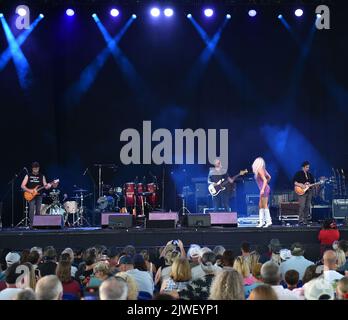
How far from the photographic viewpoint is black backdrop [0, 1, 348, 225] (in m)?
18.7

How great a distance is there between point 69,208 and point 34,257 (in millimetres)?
8716

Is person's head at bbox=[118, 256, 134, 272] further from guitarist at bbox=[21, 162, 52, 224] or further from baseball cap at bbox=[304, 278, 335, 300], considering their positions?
guitarist at bbox=[21, 162, 52, 224]

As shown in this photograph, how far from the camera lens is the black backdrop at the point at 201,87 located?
1872cm

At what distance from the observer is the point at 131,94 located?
19.0 metres

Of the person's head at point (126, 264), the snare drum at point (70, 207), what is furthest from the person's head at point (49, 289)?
the snare drum at point (70, 207)

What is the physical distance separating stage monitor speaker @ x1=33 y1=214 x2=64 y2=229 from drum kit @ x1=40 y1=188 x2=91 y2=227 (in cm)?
210

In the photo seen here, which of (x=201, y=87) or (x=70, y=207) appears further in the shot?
(x=201, y=87)

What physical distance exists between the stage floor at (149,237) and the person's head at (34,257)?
17.1 feet

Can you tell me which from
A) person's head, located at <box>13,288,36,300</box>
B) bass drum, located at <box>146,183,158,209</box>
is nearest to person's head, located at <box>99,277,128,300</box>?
person's head, located at <box>13,288,36,300</box>

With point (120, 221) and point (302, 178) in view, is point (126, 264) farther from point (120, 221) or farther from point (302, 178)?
point (302, 178)

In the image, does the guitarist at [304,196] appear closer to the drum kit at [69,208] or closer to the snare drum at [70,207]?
the drum kit at [69,208]

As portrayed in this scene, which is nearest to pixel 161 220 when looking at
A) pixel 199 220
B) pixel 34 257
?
pixel 199 220

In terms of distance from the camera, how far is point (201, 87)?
19062 millimetres
